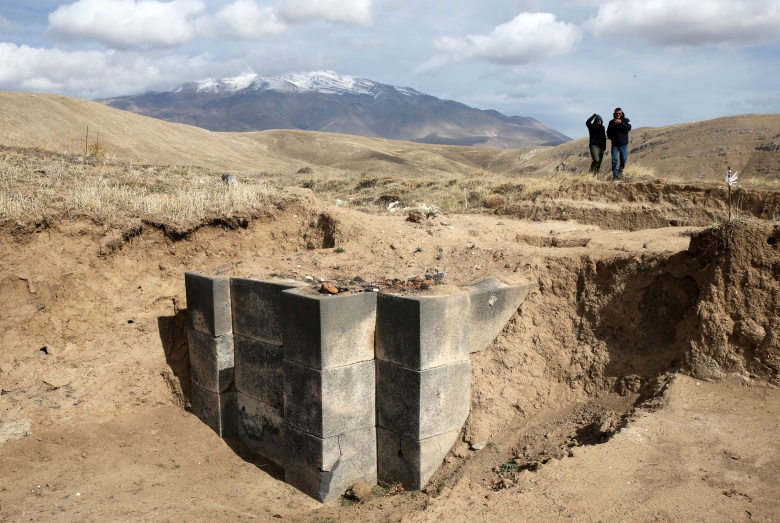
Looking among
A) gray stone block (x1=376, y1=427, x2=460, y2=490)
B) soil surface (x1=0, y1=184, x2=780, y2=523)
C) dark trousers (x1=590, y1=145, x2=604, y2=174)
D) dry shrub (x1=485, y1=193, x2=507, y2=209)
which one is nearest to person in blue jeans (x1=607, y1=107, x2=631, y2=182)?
dark trousers (x1=590, y1=145, x2=604, y2=174)

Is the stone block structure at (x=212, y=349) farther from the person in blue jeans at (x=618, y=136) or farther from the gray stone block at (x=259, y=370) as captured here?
the person in blue jeans at (x=618, y=136)

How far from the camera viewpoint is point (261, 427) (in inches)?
281

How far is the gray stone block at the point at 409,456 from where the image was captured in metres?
6.06

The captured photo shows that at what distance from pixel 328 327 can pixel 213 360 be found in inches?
85.4

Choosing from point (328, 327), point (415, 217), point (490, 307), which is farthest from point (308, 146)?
point (328, 327)

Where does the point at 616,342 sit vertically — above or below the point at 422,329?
below

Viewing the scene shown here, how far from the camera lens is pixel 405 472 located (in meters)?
6.21

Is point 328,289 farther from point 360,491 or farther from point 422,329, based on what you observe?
point 360,491

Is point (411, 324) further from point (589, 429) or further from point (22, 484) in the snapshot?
point (22, 484)

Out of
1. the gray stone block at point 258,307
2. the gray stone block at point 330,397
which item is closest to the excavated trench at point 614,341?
the gray stone block at point 330,397

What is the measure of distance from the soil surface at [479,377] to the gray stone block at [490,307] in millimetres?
132

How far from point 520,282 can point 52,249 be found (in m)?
5.71

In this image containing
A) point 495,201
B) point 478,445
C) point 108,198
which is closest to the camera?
point 478,445

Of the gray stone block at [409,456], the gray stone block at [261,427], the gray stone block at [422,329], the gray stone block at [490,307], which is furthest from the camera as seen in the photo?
the gray stone block at [261,427]
